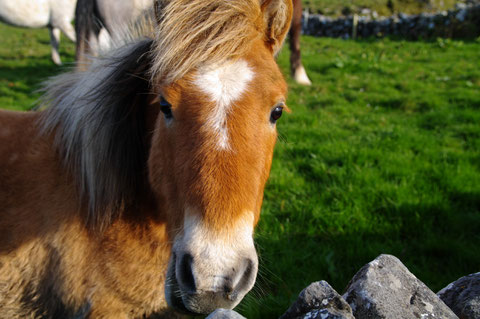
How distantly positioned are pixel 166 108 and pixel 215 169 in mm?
446

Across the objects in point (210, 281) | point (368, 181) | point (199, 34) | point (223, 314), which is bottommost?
point (368, 181)

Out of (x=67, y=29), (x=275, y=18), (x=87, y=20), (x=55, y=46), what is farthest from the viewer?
(x=67, y=29)

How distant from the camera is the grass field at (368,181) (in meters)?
2.91

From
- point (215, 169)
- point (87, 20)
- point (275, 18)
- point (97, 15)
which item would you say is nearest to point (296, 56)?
point (97, 15)

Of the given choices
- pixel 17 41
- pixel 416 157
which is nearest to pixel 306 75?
pixel 416 157

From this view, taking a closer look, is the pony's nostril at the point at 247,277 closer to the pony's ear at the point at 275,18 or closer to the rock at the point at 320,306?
the rock at the point at 320,306

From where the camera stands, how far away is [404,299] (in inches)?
60.7

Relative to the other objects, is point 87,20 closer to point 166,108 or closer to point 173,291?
point 166,108

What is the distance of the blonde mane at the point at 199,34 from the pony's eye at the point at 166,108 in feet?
0.31

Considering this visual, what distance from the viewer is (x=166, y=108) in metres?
1.73

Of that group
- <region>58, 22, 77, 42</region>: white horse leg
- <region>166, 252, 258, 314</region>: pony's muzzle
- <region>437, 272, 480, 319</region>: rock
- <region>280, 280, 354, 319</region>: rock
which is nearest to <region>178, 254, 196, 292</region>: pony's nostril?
<region>166, 252, 258, 314</region>: pony's muzzle

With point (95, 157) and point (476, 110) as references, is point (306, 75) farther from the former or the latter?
point (95, 157)

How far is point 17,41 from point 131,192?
45.1ft

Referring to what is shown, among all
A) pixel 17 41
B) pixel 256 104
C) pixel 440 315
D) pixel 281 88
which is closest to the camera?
pixel 440 315
